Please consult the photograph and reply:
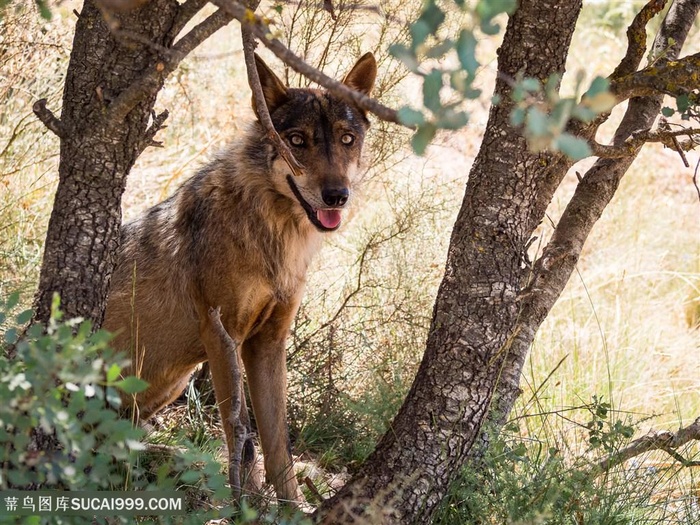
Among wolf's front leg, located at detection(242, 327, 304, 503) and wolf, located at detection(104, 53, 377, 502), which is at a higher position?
wolf, located at detection(104, 53, 377, 502)

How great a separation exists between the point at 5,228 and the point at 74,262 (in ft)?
9.51

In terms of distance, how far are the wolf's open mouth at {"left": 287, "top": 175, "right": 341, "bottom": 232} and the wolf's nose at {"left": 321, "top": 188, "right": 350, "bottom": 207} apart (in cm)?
12

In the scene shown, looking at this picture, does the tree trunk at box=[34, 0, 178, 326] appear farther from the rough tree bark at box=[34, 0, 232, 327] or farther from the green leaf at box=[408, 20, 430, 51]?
the green leaf at box=[408, 20, 430, 51]

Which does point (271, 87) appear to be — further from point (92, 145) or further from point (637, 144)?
point (637, 144)

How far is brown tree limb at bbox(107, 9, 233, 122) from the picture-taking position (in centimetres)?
306

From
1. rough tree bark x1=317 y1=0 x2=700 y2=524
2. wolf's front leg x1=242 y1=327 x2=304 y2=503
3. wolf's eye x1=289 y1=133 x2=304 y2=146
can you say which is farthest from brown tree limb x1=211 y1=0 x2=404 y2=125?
wolf's front leg x1=242 y1=327 x2=304 y2=503

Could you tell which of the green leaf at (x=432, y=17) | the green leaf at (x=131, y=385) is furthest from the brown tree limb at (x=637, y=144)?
the green leaf at (x=131, y=385)

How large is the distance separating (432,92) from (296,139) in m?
2.97

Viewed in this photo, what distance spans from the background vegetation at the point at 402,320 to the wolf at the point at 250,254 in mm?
402

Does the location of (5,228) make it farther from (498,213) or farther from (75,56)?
(498,213)

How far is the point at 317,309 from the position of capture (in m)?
6.21

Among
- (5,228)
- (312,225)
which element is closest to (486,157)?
(312,225)

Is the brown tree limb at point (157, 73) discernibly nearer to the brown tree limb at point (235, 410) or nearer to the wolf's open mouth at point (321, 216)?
the brown tree limb at point (235, 410)

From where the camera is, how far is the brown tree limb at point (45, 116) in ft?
10.2
